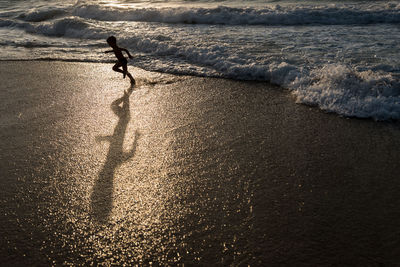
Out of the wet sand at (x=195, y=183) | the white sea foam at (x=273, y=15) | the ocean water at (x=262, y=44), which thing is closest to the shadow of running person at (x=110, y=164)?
the wet sand at (x=195, y=183)

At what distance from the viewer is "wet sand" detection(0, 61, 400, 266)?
2.50 m

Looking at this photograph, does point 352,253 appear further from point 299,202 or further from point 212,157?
point 212,157

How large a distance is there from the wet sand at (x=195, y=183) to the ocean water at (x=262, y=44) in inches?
30.0

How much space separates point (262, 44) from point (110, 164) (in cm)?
601

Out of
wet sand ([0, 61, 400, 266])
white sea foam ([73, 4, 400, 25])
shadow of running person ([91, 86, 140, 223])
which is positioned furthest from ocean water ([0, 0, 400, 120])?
shadow of running person ([91, 86, 140, 223])

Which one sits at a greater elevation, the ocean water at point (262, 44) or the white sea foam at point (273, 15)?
the white sea foam at point (273, 15)

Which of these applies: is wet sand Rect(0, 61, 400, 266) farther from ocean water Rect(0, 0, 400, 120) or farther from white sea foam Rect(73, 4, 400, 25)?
white sea foam Rect(73, 4, 400, 25)

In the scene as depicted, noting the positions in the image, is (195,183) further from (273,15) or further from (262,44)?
(273,15)

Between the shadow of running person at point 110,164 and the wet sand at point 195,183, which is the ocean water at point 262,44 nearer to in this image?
the wet sand at point 195,183

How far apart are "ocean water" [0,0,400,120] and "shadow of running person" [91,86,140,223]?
2319mm

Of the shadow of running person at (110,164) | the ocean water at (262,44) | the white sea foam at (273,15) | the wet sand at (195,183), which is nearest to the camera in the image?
the wet sand at (195,183)

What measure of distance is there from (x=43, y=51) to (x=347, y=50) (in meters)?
7.97

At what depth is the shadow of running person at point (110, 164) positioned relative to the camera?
2932 mm

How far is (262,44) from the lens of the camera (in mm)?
8266
